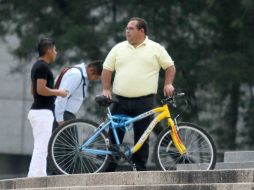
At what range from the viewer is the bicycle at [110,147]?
12375 millimetres

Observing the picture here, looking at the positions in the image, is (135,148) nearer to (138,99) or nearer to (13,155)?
(138,99)

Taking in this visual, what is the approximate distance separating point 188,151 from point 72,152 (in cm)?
119

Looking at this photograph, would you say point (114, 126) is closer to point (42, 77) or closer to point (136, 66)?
point (136, 66)

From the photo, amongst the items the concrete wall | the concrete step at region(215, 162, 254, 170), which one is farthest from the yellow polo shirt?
the concrete wall

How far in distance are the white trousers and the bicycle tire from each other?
83 centimetres

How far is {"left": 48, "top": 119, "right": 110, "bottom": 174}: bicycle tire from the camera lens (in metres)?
12.4

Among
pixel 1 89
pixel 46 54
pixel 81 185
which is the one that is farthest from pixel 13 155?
pixel 81 185

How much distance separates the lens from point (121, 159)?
12.4m

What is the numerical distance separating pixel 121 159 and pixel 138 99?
0.69 meters

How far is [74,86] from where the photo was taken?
13859 mm

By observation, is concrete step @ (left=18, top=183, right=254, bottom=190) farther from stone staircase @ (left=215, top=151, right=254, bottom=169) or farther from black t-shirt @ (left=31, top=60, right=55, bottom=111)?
stone staircase @ (left=215, top=151, right=254, bottom=169)

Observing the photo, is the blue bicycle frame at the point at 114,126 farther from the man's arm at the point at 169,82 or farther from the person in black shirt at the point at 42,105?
the person in black shirt at the point at 42,105

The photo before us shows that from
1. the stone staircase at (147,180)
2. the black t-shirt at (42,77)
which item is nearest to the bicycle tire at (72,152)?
the stone staircase at (147,180)

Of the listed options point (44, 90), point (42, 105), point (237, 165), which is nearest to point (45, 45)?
point (44, 90)
